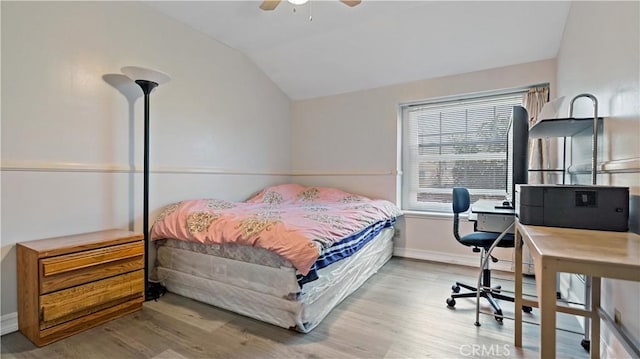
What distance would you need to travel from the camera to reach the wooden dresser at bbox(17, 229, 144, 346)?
173 cm

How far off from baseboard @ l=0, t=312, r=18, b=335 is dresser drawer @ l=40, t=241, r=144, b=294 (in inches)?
18.5

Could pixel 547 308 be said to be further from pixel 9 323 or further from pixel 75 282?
pixel 9 323

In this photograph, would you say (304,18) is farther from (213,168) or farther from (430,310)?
(430,310)

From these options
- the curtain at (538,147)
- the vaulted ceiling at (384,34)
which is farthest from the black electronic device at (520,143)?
the vaulted ceiling at (384,34)

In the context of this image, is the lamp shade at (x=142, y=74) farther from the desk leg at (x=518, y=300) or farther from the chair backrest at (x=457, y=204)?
the desk leg at (x=518, y=300)

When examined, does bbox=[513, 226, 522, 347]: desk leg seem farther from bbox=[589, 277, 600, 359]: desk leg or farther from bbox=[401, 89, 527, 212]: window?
bbox=[401, 89, 527, 212]: window

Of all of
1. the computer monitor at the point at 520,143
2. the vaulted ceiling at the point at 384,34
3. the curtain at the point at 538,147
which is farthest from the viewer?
the curtain at the point at 538,147

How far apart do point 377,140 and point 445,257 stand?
166 cm

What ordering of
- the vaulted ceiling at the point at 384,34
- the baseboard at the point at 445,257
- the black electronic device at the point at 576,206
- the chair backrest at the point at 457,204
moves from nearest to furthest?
the black electronic device at the point at 576,206, the chair backrest at the point at 457,204, the vaulted ceiling at the point at 384,34, the baseboard at the point at 445,257

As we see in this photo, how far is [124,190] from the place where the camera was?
8.28ft

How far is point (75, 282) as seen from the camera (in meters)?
1.85

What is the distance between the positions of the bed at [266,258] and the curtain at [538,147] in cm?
172

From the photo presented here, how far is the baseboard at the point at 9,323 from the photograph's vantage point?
185 centimetres

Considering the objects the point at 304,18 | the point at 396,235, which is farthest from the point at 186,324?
the point at 304,18
